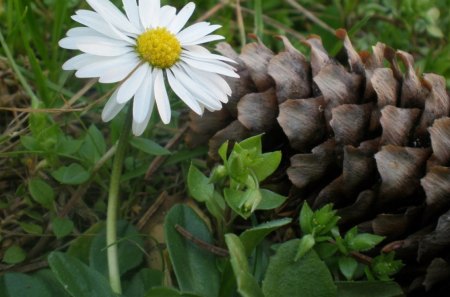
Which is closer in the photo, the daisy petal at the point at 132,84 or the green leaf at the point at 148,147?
the daisy petal at the point at 132,84

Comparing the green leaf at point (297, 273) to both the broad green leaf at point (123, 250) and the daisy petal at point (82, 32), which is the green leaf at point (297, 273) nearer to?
the broad green leaf at point (123, 250)

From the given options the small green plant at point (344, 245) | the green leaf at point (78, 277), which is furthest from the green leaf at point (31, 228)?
the small green plant at point (344, 245)

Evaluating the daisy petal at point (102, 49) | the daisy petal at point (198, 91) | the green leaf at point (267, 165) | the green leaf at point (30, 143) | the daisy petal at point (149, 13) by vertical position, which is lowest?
the green leaf at point (267, 165)

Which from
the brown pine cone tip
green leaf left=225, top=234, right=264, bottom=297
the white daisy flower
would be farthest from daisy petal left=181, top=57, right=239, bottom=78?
green leaf left=225, top=234, right=264, bottom=297

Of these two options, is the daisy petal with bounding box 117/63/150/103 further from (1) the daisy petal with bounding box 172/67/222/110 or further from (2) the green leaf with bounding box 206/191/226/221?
(2) the green leaf with bounding box 206/191/226/221

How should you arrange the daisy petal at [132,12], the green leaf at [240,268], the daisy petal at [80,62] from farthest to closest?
the daisy petal at [132,12], the daisy petal at [80,62], the green leaf at [240,268]
